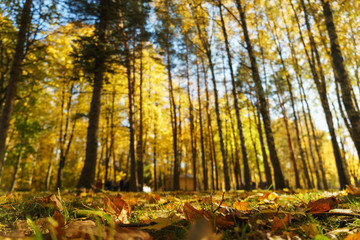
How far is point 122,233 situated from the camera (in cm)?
65

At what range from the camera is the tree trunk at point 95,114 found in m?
6.05

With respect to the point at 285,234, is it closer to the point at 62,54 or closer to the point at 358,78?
the point at 62,54

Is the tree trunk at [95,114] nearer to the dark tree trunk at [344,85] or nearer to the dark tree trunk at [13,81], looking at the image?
the dark tree trunk at [13,81]

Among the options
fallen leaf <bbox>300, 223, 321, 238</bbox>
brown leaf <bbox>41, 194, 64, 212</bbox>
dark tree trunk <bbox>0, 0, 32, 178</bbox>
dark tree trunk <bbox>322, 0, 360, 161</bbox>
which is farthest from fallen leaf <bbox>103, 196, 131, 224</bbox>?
dark tree trunk <bbox>322, 0, 360, 161</bbox>

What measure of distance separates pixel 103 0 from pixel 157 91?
9217 mm

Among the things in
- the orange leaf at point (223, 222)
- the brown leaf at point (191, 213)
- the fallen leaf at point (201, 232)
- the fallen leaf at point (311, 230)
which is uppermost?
the fallen leaf at point (201, 232)

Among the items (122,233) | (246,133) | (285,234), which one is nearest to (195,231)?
(122,233)

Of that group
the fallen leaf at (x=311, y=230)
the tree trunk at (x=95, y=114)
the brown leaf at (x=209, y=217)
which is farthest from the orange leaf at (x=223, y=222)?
the tree trunk at (x=95, y=114)

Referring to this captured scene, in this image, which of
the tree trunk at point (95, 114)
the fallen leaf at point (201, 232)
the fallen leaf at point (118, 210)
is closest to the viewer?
the fallen leaf at point (201, 232)

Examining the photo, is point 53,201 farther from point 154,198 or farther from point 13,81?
point 13,81

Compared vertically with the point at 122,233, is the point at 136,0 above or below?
above

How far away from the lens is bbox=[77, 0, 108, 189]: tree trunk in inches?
238

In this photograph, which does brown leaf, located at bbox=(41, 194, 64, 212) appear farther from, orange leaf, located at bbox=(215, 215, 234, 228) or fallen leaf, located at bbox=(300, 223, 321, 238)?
fallen leaf, located at bbox=(300, 223, 321, 238)

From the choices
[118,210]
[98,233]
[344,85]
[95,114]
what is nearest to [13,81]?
[95,114]
